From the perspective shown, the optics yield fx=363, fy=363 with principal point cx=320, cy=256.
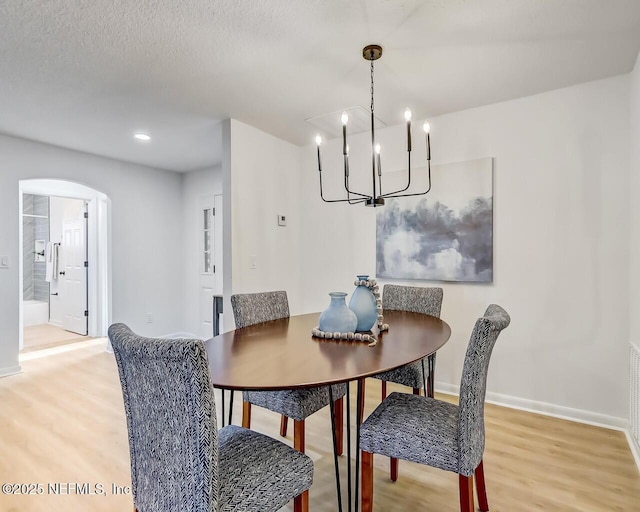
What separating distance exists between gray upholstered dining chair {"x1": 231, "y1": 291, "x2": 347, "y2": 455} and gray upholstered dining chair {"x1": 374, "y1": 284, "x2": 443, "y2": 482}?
36cm

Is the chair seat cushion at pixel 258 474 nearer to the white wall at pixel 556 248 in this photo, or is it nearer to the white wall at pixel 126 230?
the white wall at pixel 556 248

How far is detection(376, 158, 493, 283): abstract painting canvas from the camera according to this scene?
113 inches

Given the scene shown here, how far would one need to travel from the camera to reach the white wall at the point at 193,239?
501cm

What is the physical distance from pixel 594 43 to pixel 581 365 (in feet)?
6.67

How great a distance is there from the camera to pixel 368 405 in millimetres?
2771

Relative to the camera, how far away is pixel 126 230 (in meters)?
4.59

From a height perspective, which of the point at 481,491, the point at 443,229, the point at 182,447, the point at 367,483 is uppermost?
the point at 443,229

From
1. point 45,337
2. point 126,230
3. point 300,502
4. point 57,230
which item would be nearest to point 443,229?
point 300,502

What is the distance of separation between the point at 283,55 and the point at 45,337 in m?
5.37

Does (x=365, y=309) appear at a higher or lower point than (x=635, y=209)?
lower

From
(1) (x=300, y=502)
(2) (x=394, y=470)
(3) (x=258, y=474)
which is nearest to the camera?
(3) (x=258, y=474)

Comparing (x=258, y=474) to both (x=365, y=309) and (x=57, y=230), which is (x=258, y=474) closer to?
(x=365, y=309)

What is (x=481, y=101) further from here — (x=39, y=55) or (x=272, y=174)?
(x=39, y=55)

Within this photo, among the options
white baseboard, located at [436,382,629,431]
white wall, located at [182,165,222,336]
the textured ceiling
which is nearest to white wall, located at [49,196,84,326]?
white wall, located at [182,165,222,336]
